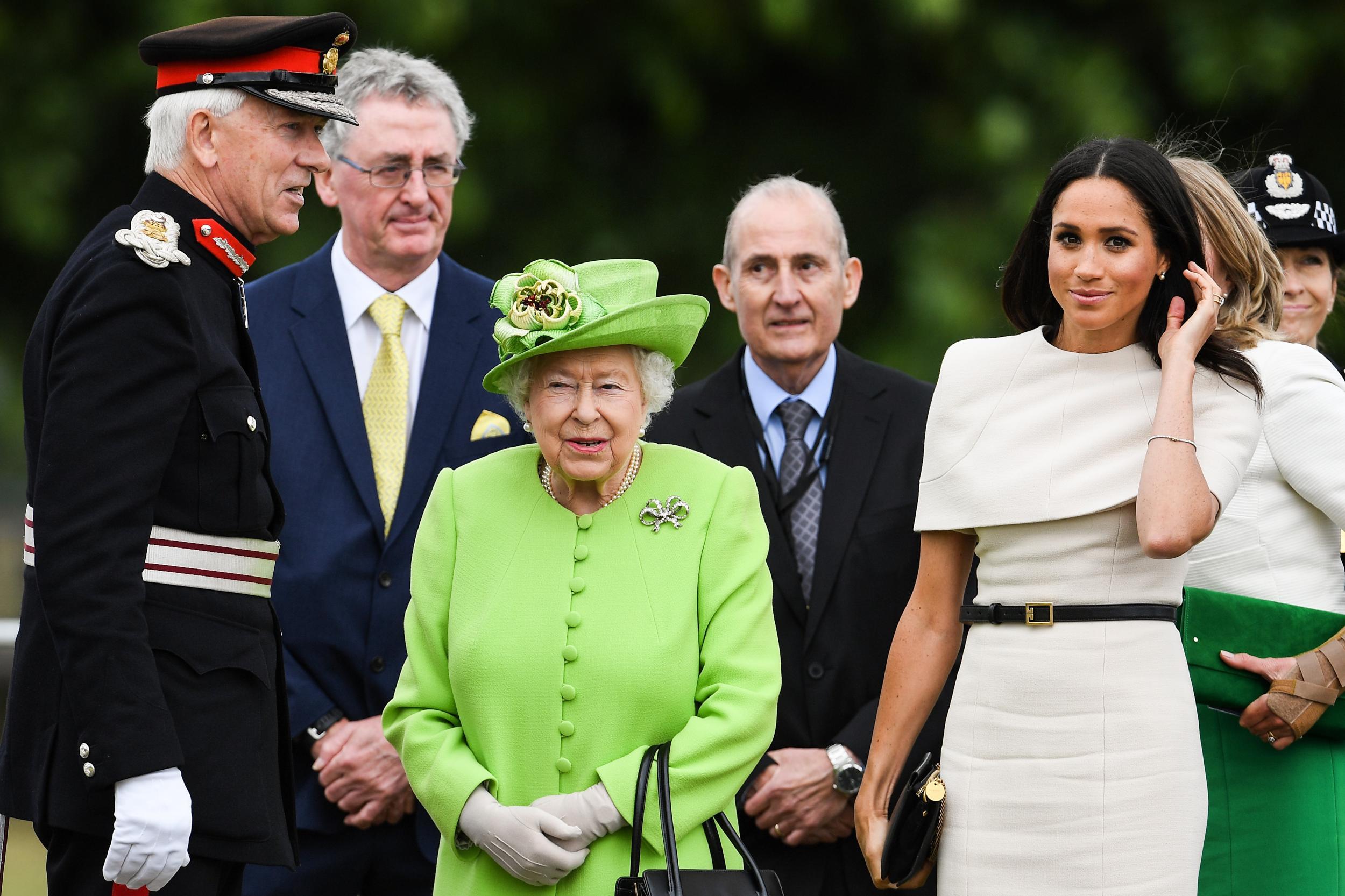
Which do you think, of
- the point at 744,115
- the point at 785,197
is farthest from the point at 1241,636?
the point at 744,115

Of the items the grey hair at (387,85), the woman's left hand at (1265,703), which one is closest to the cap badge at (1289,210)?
the woman's left hand at (1265,703)

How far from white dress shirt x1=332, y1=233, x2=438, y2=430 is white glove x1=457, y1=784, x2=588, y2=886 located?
129 centimetres

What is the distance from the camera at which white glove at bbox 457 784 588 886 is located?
303 cm

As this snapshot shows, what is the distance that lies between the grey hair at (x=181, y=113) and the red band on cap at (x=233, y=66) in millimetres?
33

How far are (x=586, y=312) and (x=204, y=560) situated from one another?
32.8 inches

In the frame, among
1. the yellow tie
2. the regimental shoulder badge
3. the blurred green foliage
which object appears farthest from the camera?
the blurred green foliage

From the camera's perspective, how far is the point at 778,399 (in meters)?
4.23

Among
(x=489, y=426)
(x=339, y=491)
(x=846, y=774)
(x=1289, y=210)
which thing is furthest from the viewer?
(x=1289, y=210)

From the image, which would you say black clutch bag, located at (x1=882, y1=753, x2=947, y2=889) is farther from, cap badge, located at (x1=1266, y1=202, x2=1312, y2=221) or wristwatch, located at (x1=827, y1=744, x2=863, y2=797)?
cap badge, located at (x1=1266, y1=202, x2=1312, y2=221)

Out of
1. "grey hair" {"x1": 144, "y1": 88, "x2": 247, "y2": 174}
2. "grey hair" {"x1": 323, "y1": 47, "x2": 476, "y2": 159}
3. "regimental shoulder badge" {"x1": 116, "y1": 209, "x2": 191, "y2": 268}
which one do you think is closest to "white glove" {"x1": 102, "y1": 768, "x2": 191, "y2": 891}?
"regimental shoulder badge" {"x1": 116, "y1": 209, "x2": 191, "y2": 268}

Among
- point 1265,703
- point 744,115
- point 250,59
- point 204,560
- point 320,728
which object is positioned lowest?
point 320,728

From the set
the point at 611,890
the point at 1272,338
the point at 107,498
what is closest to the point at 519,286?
the point at 107,498

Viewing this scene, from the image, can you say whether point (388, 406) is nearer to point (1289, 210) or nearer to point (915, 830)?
point (915, 830)

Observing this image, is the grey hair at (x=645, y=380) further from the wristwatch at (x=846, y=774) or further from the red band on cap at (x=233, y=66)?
the wristwatch at (x=846, y=774)
